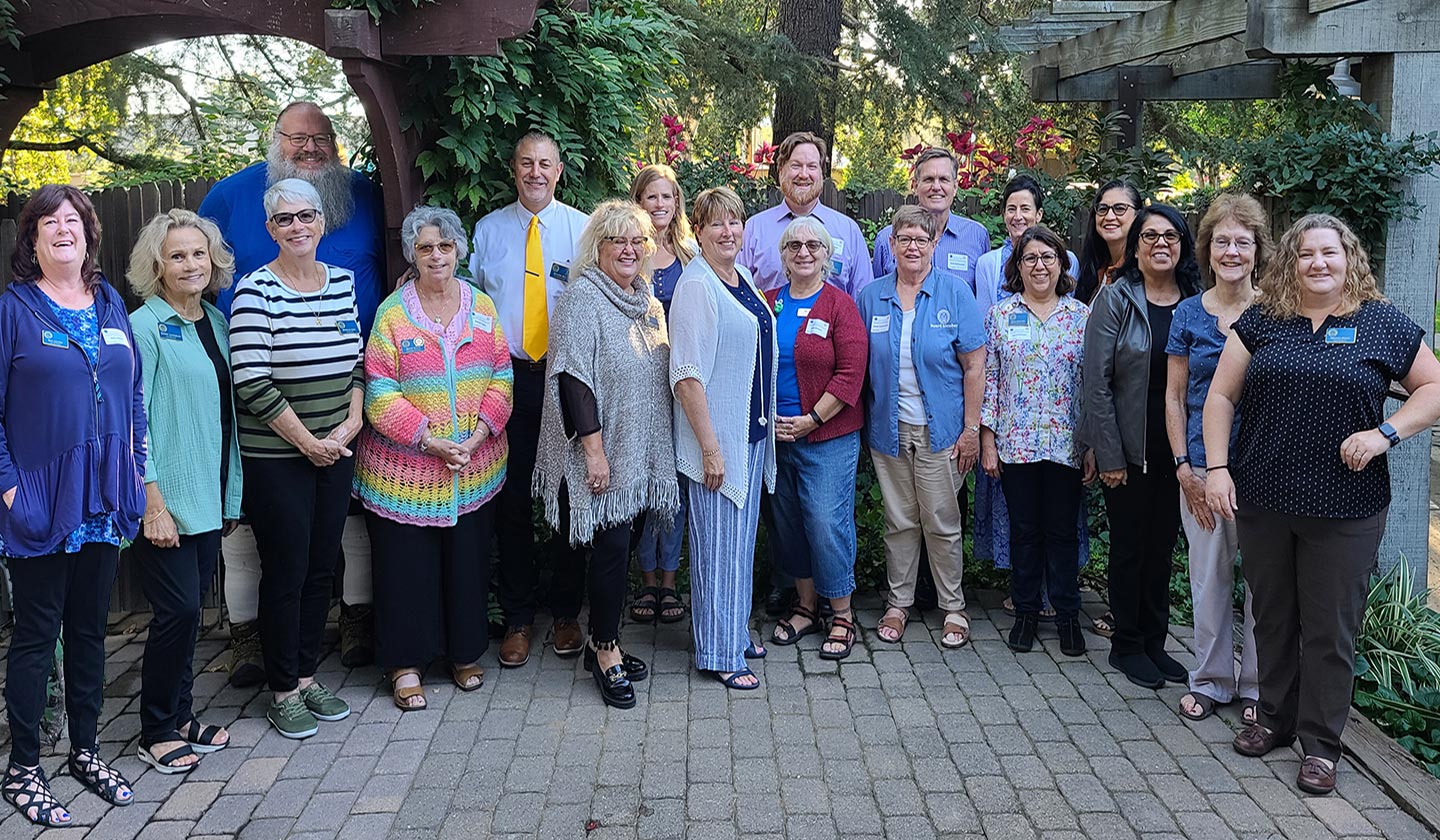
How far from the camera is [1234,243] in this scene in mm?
4098

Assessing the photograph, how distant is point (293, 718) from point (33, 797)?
863 mm

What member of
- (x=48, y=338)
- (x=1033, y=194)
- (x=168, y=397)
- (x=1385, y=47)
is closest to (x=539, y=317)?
(x=168, y=397)

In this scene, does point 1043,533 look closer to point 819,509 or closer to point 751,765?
point 819,509

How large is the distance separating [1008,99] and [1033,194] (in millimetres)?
6016

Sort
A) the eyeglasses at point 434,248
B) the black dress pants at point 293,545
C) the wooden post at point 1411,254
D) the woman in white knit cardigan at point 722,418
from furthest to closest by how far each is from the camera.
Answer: the wooden post at point 1411,254, the woman in white knit cardigan at point 722,418, the eyeglasses at point 434,248, the black dress pants at point 293,545

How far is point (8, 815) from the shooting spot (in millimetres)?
3475

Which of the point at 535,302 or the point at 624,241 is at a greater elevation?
the point at 624,241

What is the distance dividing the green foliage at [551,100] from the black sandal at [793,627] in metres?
2.12

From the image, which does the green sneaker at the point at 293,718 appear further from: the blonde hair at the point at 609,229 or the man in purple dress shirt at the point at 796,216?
the man in purple dress shirt at the point at 796,216

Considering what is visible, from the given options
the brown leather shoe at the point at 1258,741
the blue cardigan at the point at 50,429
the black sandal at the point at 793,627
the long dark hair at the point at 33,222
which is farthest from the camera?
the black sandal at the point at 793,627

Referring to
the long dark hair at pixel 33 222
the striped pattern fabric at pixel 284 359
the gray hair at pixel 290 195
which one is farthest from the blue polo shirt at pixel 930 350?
the long dark hair at pixel 33 222

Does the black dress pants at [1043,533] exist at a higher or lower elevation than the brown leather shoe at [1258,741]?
higher

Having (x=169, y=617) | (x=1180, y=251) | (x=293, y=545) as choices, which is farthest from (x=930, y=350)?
(x=169, y=617)

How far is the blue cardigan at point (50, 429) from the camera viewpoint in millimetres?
3342
